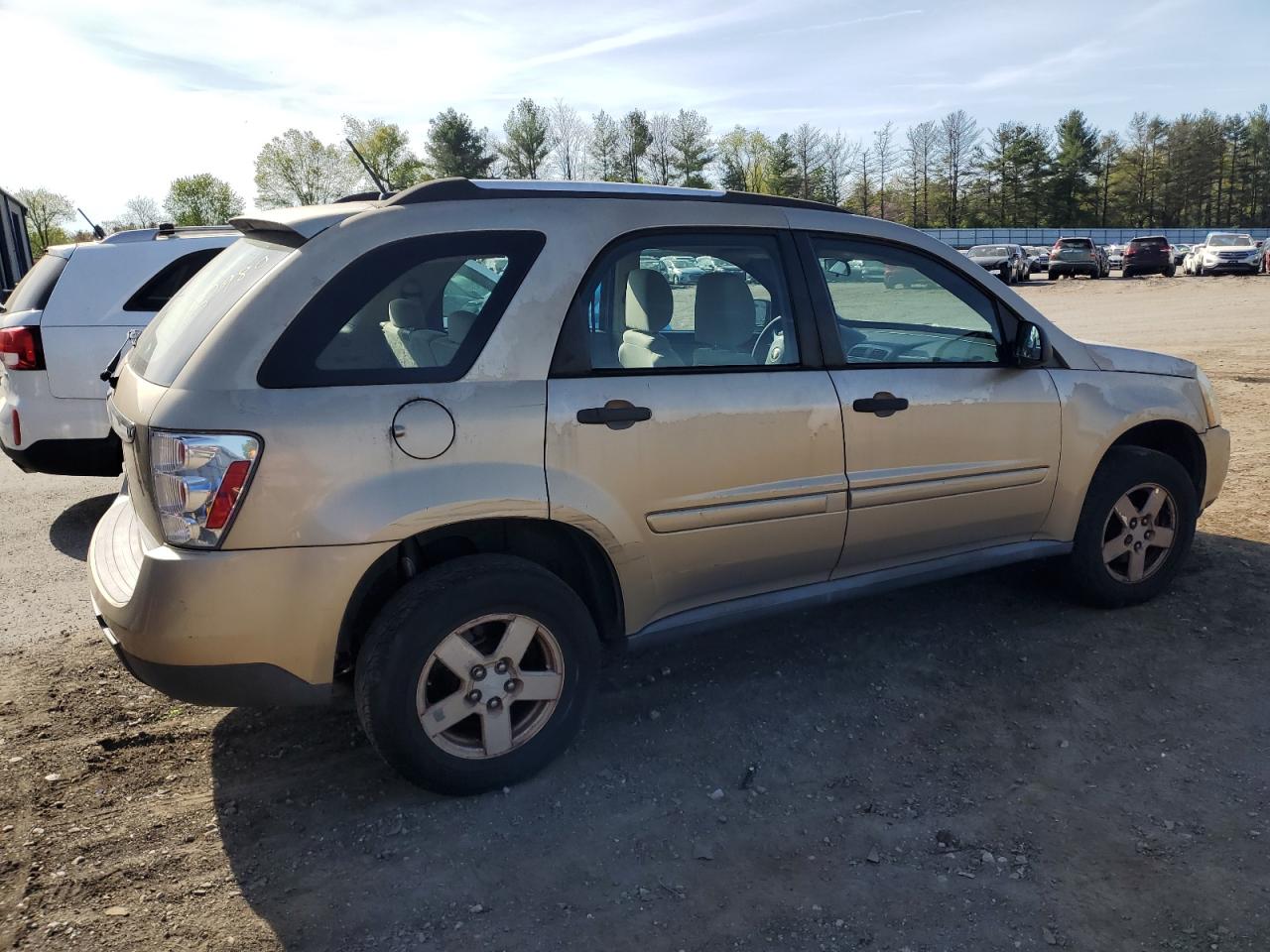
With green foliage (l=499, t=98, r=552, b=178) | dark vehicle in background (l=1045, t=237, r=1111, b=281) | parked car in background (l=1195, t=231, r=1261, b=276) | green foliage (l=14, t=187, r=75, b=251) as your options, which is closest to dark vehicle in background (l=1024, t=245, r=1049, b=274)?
dark vehicle in background (l=1045, t=237, r=1111, b=281)

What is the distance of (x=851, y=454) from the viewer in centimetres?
376

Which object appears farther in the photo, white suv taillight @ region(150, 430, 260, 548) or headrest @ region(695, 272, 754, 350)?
headrest @ region(695, 272, 754, 350)

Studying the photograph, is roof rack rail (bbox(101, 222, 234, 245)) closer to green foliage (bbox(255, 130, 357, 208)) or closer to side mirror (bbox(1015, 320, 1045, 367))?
side mirror (bbox(1015, 320, 1045, 367))

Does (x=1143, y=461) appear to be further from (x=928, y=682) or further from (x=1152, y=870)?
(x=1152, y=870)

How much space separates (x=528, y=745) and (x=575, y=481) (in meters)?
0.89

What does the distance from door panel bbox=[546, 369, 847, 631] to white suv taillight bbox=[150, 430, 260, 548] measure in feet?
3.00

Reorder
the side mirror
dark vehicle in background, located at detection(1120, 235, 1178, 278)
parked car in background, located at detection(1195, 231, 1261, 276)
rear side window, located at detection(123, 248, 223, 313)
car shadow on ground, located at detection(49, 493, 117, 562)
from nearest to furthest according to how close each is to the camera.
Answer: the side mirror
car shadow on ground, located at detection(49, 493, 117, 562)
rear side window, located at detection(123, 248, 223, 313)
parked car in background, located at detection(1195, 231, 1261, 276)
dark vehicle in background, located at detection(1120, 235, 1178, 278)

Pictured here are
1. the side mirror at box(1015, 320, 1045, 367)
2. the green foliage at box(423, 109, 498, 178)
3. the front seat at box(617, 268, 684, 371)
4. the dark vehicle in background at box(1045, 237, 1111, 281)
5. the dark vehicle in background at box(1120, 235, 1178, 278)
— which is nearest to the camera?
the front seat at box(617, 268, 684, 371)

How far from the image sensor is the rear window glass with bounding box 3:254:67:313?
242 inches

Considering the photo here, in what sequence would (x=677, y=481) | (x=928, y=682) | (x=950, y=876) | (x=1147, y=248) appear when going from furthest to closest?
(x=1147, y=248), (x=928, y=682), (x=677, y=481), (x=950, y=876)

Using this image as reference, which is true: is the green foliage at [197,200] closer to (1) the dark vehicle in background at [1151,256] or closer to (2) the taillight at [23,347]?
(1) the dark vehicle in background at [1151,256]

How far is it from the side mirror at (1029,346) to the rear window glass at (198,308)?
2.86 m

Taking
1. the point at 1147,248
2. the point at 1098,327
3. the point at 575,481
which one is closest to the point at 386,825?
the point at 575,481

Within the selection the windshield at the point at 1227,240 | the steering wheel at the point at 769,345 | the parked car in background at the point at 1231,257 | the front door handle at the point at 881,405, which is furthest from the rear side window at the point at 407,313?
the windshield at the point at 1227,240
